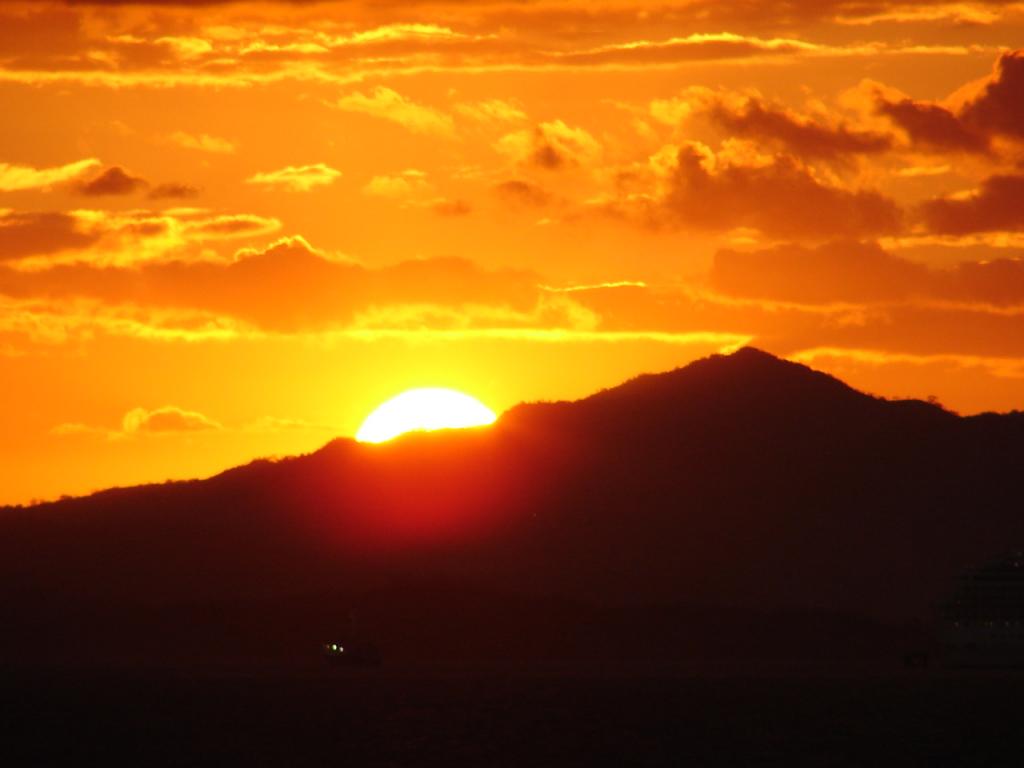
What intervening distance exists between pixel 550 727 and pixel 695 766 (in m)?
28.5

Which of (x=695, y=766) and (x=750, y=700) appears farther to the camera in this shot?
(x=750, y=700)

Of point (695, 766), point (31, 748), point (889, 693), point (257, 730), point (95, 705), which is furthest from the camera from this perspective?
point (889, 693)

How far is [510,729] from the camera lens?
505ft

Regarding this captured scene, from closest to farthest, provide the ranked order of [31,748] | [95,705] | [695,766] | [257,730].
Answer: [695,766] → [31,748] → [257,730] → [95,705]

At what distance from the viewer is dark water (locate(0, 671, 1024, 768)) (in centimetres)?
13425

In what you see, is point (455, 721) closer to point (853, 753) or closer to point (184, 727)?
point (184, 727)

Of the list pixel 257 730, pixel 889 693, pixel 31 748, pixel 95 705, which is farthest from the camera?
pixel 889 693

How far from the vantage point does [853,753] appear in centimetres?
13650

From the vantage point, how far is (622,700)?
192875 mm

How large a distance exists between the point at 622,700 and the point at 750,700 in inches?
427

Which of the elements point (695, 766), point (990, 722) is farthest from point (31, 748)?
point (990, 722)

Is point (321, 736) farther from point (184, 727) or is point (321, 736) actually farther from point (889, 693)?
point (889, 693)

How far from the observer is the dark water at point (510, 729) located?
440 ft

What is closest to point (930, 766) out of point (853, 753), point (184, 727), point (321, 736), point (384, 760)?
point (853, 753)
